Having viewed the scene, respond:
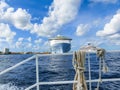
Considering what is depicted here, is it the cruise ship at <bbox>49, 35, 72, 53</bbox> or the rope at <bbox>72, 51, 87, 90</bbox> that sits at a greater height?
the cruise ship at <bbox>49, 35, 72, 53</bbox>

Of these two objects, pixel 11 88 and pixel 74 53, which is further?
pixel 11 88

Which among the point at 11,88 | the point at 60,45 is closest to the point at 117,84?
the point at 11,88

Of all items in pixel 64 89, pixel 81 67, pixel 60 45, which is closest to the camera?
pixel 81 67

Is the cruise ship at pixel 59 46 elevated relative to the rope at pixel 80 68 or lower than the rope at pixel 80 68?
elevated

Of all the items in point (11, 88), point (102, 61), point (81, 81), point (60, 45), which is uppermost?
point (60, 45)

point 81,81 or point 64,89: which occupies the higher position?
point 81,81

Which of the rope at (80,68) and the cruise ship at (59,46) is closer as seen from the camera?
the rope at (80,68)

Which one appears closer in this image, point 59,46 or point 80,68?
point 80,68

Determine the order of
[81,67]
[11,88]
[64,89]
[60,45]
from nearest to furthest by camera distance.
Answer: [81,67] → [64,89] → [11,88] → [60,45]

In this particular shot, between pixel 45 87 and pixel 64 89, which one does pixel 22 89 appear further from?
pixel 64 89

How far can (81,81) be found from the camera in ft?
12.7

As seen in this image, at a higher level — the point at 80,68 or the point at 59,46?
the point at 59,46

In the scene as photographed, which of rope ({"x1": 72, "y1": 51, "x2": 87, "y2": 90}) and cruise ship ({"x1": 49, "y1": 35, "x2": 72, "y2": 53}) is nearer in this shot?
rope ({"x1": 72, "y1": 51, "x2": 87, "y2": 90})

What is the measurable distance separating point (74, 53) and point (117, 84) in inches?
434
